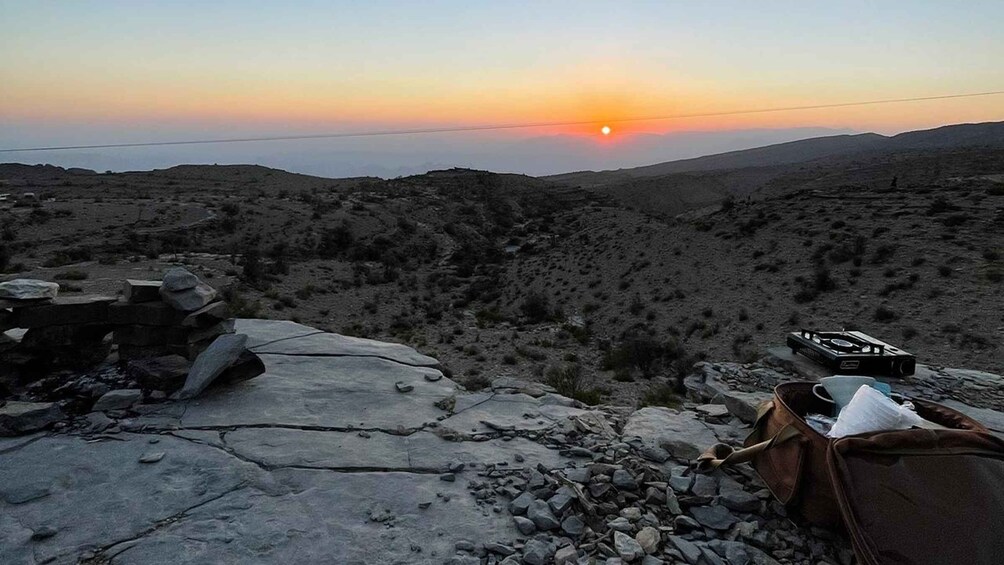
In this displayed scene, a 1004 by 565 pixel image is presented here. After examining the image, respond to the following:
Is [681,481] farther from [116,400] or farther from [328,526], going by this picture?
[116,400]

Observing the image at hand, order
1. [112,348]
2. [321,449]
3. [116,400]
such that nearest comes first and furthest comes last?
[321,449]
[116,400]
[112,348]

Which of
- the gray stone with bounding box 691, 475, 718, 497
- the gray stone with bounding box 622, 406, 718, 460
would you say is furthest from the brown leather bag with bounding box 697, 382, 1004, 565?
the gray stone with bounding box 622, 406, 718, 460

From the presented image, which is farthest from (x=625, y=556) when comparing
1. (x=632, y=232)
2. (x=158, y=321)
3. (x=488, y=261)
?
(x=488, y=261)

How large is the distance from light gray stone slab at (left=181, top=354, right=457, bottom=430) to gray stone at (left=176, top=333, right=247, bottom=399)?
0.13 metres

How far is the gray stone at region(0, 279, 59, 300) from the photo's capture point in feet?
19.0

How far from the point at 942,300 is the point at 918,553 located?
1215 centimetres

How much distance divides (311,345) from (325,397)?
186cm

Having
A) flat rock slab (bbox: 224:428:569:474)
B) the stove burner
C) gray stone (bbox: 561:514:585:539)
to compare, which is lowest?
flat rock slab (bbox: 224:428:569:474)

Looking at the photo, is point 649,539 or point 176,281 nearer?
point 649,539

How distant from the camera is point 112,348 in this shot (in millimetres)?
6699

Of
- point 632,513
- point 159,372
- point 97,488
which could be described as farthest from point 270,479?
point 632,513

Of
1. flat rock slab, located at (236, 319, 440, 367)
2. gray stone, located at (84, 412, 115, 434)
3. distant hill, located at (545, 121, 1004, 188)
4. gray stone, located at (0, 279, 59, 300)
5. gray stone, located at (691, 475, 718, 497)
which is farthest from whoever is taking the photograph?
distant hill, located at (545, 121, 1004, 188)

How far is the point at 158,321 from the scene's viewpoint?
20.4ft

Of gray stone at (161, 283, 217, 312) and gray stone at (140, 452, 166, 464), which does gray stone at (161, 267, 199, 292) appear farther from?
gray stone at (140, 452, 166, 464)
